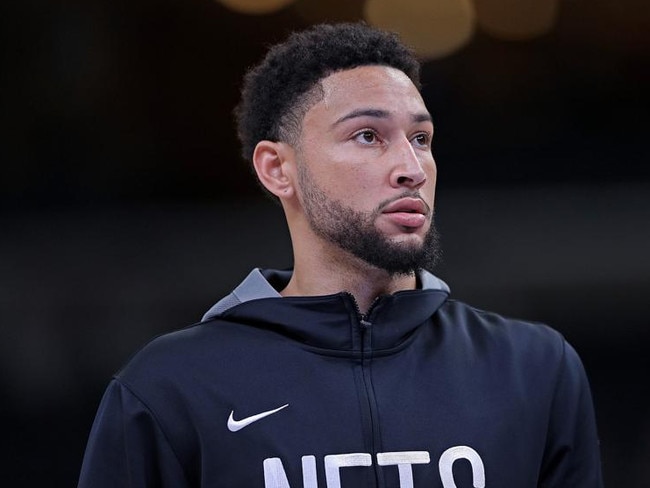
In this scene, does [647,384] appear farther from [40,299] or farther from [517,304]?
[40,299]

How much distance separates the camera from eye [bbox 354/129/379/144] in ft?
9.02

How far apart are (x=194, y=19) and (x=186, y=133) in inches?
23.7

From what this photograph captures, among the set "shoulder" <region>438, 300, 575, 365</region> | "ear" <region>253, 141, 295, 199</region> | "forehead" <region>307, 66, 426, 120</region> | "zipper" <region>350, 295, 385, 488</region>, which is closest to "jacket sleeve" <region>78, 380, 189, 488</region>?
"zipper" <region>350, 295, 385, 488</region>

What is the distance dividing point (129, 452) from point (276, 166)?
33.0 inches

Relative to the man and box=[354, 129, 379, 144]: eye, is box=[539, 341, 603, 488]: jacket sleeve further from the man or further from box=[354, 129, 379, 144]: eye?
box=[354, 129, 379, 144]: eye

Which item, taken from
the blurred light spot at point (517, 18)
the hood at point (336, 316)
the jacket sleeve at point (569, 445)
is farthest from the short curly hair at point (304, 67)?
the blurred light spot at point (517, 18)

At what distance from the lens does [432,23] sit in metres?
5.99

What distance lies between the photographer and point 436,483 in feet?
8.39

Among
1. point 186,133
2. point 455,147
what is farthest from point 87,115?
point 455,147

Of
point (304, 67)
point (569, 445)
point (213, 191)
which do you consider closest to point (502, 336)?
point (569, 445)

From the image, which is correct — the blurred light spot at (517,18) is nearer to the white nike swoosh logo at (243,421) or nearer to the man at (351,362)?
the man at (351,362)

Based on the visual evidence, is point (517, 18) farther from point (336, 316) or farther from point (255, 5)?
point (336, 316)

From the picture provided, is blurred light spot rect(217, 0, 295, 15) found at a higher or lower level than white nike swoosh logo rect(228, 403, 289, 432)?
higher

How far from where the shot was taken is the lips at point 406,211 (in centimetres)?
270
